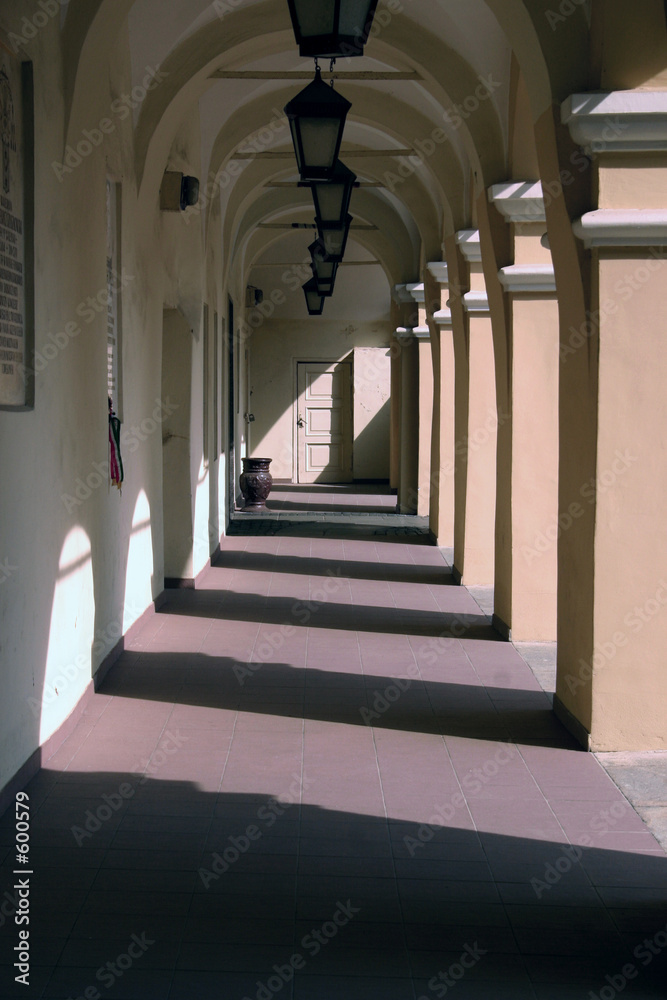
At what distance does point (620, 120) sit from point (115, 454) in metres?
3.34

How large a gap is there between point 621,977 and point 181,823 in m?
1.71

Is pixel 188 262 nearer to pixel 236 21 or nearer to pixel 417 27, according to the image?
pixel 236 21

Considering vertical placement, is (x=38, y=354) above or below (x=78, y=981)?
above

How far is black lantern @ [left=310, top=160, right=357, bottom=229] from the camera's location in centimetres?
703

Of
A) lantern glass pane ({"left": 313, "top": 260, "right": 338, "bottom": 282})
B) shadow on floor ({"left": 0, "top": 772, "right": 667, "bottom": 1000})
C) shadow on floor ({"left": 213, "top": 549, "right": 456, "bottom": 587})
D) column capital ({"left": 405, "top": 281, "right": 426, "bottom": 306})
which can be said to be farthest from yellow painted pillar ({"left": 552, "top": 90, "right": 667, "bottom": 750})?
column capital ({"left": 405, "top": 281, "right": 426, "bottom": 306})

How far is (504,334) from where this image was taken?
277 inches

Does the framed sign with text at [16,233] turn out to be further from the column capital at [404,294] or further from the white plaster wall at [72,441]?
the column capital at [404,294]

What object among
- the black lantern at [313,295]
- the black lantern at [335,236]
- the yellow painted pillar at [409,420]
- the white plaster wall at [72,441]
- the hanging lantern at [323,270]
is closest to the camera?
the white plaster wall at [72,441]

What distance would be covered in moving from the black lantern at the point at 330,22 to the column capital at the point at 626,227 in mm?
1364

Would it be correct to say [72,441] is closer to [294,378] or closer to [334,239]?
[334,239]

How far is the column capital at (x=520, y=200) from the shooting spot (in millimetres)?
6863

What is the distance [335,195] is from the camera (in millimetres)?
7328

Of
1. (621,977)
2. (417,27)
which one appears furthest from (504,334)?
(621,977)

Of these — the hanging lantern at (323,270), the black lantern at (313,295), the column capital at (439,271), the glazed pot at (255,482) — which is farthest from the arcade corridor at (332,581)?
the glazed pot at (255,482)
